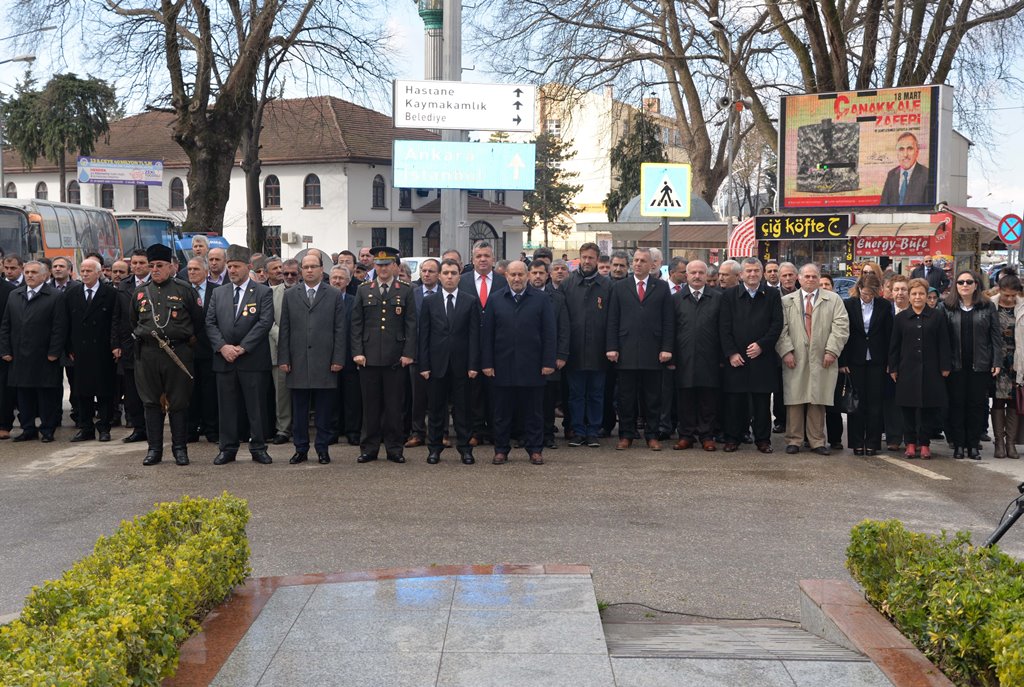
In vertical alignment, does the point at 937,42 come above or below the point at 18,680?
above

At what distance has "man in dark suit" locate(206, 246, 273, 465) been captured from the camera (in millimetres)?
11500

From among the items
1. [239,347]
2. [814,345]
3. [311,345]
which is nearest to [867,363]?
[814,345]

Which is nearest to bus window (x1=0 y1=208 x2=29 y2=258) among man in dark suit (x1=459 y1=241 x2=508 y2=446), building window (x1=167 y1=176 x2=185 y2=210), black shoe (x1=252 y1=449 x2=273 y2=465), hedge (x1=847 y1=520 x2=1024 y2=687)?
man in dark suit (x1=459 y1=241 x2=508 y2=446)

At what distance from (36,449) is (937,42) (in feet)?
82.0

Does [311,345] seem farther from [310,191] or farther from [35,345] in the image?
[310,191]

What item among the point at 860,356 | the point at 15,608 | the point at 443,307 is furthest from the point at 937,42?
the point at 15,608

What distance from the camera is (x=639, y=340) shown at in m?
12.6

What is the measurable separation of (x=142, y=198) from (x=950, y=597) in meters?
69.0

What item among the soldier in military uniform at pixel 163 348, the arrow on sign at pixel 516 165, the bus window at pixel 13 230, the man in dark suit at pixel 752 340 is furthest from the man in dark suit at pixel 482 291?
the bus window at pixel 13 230

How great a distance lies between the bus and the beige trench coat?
56.8 ft

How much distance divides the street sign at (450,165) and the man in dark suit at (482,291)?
A: 397cm

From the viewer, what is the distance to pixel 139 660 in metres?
4.32

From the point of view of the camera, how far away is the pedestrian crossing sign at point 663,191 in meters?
16.9

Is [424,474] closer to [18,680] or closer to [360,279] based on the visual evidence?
[360,279]
